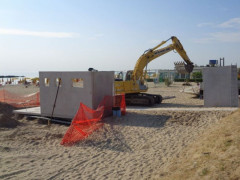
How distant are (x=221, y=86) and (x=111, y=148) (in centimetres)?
858

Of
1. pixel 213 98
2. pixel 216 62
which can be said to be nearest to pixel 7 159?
pixel 213 98

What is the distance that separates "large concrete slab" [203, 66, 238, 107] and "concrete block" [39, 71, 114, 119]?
5.43m

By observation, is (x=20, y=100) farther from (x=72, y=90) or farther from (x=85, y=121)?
(x=85, y=121)

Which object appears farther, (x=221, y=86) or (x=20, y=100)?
(x=20, y=100)

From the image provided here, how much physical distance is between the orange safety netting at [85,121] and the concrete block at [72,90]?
0.51 m

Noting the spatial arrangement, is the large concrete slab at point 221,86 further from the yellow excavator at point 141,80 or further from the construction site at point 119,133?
the yellow excavator at point 141,80

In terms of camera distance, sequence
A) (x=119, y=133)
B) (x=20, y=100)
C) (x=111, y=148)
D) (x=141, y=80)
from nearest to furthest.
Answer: (x=111, y=148)
(x=119, y=133)
(x=141, y=80)
(x=20, y=100)

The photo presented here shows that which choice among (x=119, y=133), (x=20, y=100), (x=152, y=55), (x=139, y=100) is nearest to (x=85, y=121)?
(x=119, y=133)

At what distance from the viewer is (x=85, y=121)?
1102 centimetres

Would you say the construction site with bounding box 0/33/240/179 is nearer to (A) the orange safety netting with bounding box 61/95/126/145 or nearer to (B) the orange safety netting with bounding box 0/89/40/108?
(A) the orange safety netting with bounding box 61/95/126/145

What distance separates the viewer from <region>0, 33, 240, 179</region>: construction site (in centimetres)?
685

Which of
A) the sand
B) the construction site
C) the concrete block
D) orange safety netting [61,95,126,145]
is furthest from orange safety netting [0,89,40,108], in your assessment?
orange safety netting [61,95,126,145]

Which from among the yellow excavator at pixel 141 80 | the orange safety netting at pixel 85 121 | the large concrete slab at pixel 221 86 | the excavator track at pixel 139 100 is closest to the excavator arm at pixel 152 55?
the yellow excavator at pixel 141 80

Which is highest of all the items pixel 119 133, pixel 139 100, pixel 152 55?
pixel 152 55
